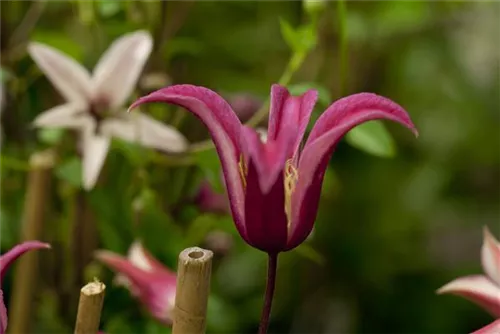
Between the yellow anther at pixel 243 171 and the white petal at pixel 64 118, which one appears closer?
the yellow anther at pixel 243 171

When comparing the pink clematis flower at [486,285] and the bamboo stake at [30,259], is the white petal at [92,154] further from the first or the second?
the pink clematis flower at [486,285]

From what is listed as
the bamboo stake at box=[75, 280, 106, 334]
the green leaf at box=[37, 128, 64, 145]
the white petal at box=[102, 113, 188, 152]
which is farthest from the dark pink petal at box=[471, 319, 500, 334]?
the green leaf at box=[37, 128, 64, 145]

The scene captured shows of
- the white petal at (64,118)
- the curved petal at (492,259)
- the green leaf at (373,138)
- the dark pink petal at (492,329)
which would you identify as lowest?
the white petal at (64,118)

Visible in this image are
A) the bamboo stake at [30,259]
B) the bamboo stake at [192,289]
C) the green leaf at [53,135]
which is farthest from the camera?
the green leaf at [53,135]

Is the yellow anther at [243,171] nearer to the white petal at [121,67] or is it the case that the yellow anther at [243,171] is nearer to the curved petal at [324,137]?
the curved petal at [324,137]

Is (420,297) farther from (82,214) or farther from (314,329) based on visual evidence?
(82,214)

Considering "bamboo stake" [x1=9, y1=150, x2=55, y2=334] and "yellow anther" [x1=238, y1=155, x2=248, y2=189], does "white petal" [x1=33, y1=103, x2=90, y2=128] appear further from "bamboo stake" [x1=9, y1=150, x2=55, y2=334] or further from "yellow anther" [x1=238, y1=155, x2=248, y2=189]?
"yellow anther" [x1=238, y1=155, x2=248, y2=189]

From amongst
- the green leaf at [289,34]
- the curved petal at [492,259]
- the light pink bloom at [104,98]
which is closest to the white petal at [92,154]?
the light pink bloom at [104,98]

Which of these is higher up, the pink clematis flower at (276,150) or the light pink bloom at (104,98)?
the pink clematis flower at (276,150)

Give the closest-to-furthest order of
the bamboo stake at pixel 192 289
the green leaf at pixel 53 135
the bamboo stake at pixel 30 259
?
Result: the bamboo stake at pixel 192 289 → the bamboo stake at pixel 30 259 → the green leaf at pixel 53 135
